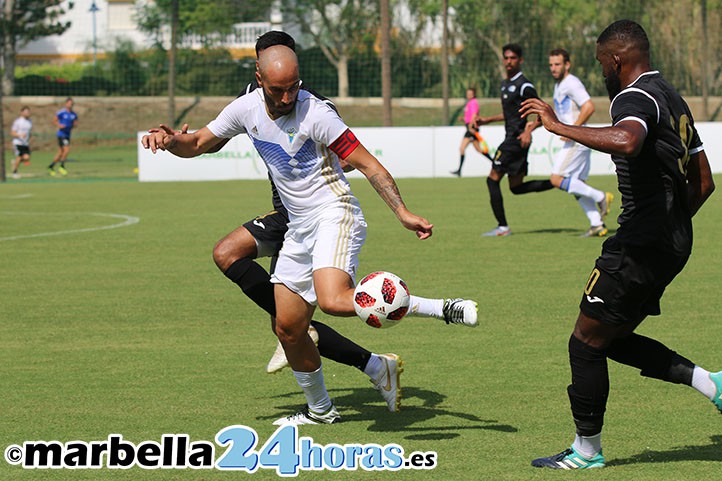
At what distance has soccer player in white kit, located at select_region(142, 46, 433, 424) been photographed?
6109 millimetres

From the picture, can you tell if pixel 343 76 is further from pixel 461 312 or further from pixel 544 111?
pixel 544 111

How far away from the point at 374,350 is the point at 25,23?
50480 millimetres

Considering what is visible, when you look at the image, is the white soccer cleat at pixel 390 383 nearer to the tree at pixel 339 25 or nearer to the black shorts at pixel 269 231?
the black shorts at pixel 269 231

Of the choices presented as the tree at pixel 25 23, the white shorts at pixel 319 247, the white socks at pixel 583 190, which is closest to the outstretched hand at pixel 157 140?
the white shorts at pixel 319 247

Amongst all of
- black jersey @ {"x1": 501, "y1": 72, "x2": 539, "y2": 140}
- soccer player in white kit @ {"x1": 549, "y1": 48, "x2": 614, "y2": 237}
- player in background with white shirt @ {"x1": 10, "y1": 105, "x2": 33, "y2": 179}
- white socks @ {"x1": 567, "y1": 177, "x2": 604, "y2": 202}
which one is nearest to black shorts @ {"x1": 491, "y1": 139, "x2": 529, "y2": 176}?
black jersey @ {"x1": 501, "y1": 72, "x2": 539, "y2": 140}

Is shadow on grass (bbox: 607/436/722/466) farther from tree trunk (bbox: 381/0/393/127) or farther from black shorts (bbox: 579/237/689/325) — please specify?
tree trunk (bbox: 381/0/393/127)

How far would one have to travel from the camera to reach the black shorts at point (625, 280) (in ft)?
17.4

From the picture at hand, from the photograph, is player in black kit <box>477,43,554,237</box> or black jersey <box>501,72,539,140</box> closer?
player in black kit <box>477,43,554,237</box>

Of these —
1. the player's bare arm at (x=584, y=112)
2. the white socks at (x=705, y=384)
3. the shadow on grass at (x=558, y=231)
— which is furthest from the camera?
the shadow on grass at (x=558, y=231)

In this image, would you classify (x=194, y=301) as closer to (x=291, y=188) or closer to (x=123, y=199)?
(x=291, y=188)

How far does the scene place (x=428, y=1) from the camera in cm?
5484

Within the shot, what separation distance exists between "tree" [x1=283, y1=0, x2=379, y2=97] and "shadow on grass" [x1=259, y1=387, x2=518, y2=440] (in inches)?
1479

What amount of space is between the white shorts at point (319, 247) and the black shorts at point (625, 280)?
1.42 m

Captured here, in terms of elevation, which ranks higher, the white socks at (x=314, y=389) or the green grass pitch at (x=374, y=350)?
the white socks at (x=314, y=389)
